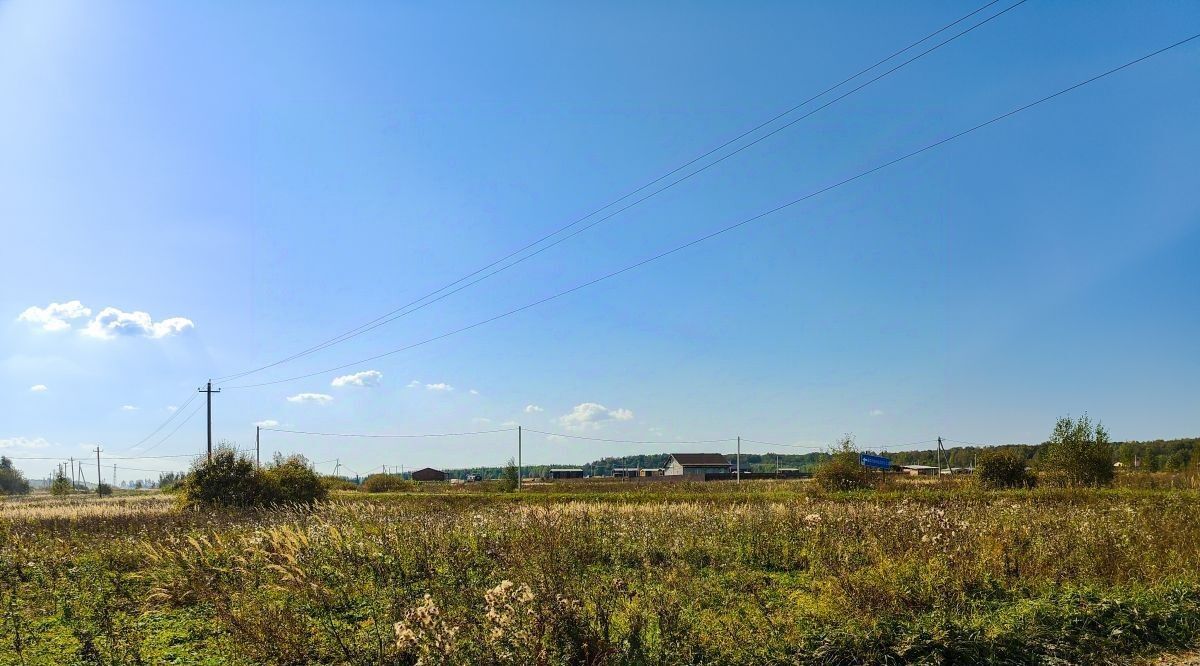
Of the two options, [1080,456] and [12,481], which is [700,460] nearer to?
[1080,456]

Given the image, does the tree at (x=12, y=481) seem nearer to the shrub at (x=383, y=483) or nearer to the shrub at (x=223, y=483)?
the shrub at (x=383, y=483)

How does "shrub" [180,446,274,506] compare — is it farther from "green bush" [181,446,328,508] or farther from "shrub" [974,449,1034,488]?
"shrub" [974,449,1034,488]

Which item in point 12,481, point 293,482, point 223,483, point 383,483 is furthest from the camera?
point 12,481

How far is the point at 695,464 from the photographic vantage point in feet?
363

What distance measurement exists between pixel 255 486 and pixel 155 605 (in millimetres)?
22398

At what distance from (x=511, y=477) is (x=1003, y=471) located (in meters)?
40.6

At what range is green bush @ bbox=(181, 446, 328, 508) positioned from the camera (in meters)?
27.9

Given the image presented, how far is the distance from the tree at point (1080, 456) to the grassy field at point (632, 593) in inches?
827

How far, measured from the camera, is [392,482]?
61.9 meters

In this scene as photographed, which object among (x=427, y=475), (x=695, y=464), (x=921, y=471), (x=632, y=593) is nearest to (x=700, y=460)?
(x=695, y=464)

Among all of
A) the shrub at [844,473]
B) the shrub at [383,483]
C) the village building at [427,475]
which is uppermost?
the shrub at [844,473]

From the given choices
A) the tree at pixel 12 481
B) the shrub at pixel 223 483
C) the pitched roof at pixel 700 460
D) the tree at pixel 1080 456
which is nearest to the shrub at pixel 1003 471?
the tree at pixel 1080 456

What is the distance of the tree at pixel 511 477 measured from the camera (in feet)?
190

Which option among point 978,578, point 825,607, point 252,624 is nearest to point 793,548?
point 978,578
